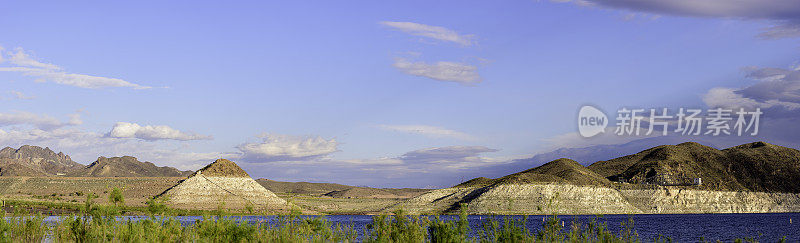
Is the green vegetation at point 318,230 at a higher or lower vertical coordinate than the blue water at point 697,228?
higher

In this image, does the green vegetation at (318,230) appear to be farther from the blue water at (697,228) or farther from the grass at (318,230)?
the blue water at (697,228)

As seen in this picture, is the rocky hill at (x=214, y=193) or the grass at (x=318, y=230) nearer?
the grass at (x=318, y=230)

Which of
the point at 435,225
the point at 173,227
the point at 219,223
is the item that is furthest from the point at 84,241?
the point at 435,225

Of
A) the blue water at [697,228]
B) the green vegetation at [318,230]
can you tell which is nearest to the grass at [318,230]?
the green vegetation at [318,230]

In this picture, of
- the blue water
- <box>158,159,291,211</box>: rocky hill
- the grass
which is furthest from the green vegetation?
<box>158,159,291,211</box>: rocky hill

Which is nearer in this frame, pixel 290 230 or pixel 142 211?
pixel 290 230

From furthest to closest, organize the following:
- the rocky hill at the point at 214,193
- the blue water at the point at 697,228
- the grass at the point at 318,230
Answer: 1. the rocky hill at the point at 214,193
2. the blue water at the point at 697,228
3. the grass at the point at 318,230

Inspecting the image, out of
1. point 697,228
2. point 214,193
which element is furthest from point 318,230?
point 214,193

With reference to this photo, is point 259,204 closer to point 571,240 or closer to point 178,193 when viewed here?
point 178,193

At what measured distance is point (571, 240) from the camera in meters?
27.8

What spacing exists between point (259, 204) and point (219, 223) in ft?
516

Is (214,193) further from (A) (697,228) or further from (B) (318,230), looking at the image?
(B) (318,230)

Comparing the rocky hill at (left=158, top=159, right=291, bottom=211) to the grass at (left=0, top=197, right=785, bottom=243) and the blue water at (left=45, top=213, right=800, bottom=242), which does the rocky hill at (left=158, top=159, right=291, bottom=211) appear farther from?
the grass at (left=0, top=197, right=785, bottom=243)

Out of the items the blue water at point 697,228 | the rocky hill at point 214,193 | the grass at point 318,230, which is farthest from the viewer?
the rocky hill at point 214,193
